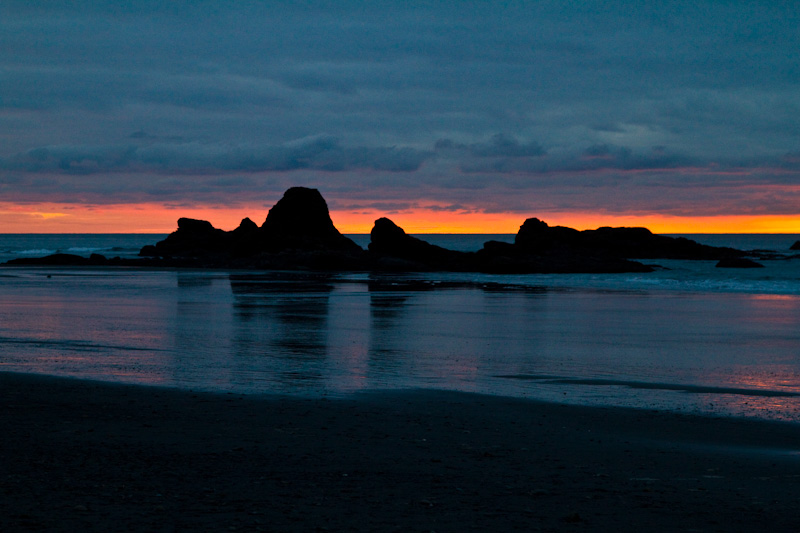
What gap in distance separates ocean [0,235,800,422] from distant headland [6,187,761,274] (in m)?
31.9

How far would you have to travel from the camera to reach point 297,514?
19.8 feet

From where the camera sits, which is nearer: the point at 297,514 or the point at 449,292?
the point at 297,514

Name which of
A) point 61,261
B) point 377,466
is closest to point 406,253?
point 61,261

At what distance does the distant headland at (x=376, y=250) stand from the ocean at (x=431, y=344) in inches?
1254

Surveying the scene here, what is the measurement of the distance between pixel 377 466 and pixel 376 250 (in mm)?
71755

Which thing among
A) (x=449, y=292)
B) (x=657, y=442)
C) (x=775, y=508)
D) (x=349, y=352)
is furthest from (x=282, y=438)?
(x=449, y=292)

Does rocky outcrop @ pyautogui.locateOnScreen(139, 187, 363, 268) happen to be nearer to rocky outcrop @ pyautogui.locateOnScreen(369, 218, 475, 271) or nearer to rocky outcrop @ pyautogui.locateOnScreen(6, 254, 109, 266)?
rocky outcrop @ pyautogui.locateOnScreen(369, 218, 475, 271)

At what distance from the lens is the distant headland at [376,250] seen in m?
68.4

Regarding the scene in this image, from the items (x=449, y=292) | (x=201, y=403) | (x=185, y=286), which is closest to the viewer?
(x=201, y=403)

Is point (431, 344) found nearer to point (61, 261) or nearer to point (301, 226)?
point (61, 261)

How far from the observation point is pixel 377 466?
24.6 ft

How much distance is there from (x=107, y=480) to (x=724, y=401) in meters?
8.47

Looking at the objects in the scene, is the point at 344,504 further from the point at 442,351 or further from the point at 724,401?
the point at 442,351

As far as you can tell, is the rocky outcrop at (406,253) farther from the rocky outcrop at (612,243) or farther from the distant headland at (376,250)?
the rocky outcrop at (612,243)
